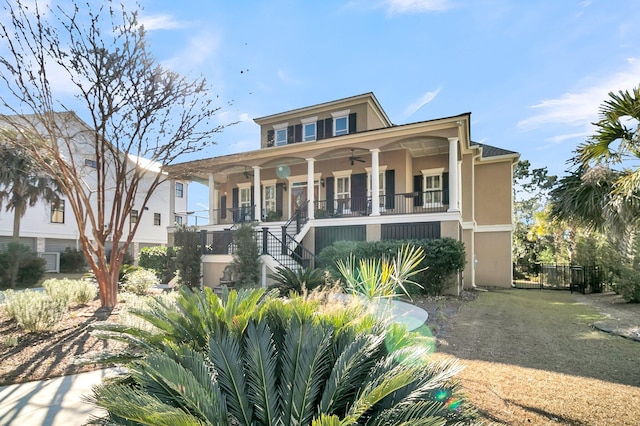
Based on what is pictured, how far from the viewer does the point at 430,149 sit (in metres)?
16.8

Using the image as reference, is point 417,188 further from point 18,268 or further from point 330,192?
point 18,268

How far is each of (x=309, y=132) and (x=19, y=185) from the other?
15.4 m

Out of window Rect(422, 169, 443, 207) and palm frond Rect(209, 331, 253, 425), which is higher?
window Rect(422, 169, 443, 207)

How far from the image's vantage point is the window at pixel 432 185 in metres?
16.8

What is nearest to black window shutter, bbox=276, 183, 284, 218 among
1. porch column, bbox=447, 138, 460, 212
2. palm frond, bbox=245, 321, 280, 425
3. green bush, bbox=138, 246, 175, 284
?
green bush, bbox=138, 246, 175, 284

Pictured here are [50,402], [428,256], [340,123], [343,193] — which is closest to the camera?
[50,402]

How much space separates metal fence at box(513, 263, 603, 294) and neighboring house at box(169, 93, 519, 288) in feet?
8.95

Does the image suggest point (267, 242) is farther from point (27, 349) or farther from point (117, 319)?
point (27, 349)

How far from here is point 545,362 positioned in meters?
5.39

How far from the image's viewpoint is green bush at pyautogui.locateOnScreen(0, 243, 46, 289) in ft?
50.6

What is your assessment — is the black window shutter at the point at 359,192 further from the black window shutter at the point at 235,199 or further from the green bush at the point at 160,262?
the green bush at the point at 160,262

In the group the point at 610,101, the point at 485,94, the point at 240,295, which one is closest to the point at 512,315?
the point at 610,101

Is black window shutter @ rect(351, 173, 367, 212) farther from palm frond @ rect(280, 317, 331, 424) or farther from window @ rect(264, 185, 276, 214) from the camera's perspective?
palm frond @ rect(280, 317, 331, 424)

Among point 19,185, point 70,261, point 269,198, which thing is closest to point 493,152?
point 269,198
